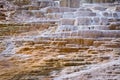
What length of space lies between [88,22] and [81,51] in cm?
353

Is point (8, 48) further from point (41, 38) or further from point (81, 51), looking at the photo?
point (81, 51)

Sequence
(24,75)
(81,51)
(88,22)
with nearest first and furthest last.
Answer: (24,75)
(81,51)
(88,22)

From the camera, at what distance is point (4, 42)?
469 inches

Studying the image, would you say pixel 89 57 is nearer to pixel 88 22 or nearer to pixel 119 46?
pixel 119 46

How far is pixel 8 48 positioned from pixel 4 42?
29.2 inches

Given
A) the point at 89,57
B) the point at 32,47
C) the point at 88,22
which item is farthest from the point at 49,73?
the point at 88,22

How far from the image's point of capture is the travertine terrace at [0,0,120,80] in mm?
8594

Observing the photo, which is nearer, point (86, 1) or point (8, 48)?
point (8, 48)

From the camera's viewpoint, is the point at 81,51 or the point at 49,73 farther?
the point at 81,51

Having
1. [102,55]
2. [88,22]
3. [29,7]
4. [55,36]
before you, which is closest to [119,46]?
[102,55]

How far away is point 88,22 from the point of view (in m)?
13.8

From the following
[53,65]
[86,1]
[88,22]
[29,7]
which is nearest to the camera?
[53,65]

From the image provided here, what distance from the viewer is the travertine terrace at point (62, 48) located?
859 cm

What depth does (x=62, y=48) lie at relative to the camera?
10.7 m
